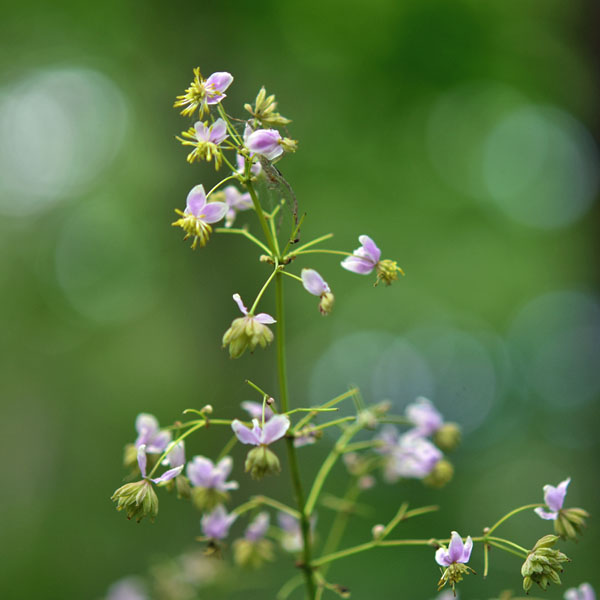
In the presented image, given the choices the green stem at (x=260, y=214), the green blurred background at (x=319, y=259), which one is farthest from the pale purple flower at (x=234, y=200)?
the green blurred background at (x=319, y=259)

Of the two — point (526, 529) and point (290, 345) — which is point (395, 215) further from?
point (526, 529)

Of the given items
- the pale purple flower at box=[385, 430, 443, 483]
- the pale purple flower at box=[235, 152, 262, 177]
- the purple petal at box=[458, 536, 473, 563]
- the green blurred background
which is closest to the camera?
the purple petal at box=[458, 536, 473, 563]

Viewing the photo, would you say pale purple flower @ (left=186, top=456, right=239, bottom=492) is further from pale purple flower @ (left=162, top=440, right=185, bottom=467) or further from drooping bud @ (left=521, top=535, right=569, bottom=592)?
drooping bud @ (left=521, top=535, right=569, bottom=592)

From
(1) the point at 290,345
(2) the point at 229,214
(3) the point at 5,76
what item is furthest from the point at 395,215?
(2) the point at 229,214

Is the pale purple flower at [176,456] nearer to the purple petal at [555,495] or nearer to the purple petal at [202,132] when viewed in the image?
the purple petal at [202,132]

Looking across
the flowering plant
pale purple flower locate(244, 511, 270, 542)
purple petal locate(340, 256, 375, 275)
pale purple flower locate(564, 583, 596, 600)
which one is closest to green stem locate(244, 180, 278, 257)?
the flowering plant
